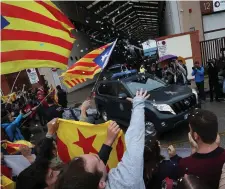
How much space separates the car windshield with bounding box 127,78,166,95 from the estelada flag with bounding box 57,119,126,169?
502 cm

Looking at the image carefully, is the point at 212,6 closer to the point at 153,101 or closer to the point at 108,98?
the point at 108,98

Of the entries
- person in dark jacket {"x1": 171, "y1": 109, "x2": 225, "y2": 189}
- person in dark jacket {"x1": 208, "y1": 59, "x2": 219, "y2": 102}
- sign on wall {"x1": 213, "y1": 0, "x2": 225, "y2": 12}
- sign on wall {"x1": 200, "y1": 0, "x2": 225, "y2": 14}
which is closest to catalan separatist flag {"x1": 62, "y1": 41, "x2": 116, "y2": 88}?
person in dark jacket {"x1": 171, "y1": 109, "x2": 225, "y2": 189}

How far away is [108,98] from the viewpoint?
31.9 ft

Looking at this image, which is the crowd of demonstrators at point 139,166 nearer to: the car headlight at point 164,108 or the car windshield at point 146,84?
the car headlight at point 164,108

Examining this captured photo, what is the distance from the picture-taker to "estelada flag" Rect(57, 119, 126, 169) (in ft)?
11.2

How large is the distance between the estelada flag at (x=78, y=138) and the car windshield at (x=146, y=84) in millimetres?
5020

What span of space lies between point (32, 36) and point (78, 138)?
133 centimetres

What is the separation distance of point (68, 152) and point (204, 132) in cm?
179

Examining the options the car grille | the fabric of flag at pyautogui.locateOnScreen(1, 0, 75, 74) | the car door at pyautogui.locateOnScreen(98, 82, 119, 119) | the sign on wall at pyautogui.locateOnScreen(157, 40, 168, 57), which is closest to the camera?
the fabric of flag at pyautogui.locateOnScreen(1, 0, 75, 74)

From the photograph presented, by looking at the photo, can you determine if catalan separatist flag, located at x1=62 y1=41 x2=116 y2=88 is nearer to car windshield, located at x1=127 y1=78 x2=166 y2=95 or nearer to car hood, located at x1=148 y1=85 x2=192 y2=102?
car hood, located at x1=148 y1=85 x2=192 y2=102

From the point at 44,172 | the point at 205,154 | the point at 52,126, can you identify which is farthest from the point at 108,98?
the point at 205,154

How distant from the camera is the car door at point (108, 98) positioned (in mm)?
9381

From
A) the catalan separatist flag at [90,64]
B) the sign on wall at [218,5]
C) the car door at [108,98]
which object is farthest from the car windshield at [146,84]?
the sign on wall at [218,5]

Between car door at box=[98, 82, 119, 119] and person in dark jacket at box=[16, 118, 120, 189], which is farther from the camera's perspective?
car door at box=[98, 82, 119, 119]
